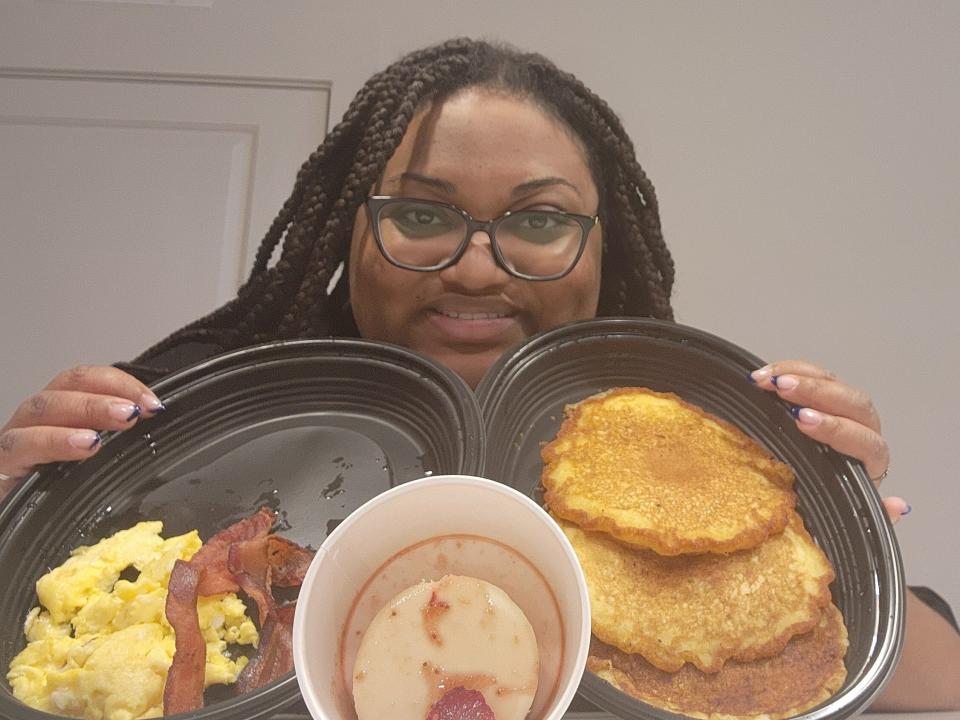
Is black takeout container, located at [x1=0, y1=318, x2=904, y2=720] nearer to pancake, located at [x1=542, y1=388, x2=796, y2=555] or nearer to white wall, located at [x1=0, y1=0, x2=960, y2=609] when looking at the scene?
pancake, located at [x1=542, y1=388, x2=796, y2=555]

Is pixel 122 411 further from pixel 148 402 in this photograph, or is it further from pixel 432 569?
pixel 432 569

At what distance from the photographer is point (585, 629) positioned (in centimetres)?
40

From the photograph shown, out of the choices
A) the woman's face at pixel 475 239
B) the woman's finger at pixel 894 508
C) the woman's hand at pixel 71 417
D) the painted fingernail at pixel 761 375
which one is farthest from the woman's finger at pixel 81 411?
the woman's finger at pixel 894 508

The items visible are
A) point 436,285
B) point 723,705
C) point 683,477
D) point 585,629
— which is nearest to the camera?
point 585,629

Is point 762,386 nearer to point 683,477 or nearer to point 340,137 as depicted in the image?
point 683,477

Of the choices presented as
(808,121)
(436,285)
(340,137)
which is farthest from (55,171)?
(808,121)

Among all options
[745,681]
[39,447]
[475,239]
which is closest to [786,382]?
[745,681]

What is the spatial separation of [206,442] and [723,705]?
0.70 m

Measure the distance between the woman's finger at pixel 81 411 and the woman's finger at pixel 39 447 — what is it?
18mm

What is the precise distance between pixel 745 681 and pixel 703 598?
9cm

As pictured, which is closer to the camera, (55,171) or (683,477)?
(683,477)

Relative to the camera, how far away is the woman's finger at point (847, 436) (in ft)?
2.44

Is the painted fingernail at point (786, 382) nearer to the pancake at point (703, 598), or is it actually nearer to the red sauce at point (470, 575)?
the pancake at point (703, 598)

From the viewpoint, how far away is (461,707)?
38 centimetres
